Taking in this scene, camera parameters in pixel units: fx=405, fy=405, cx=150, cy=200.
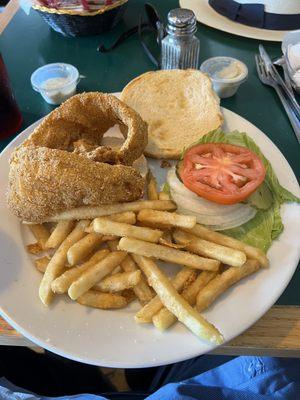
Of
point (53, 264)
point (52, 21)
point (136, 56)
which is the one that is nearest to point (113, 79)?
point (136, 56)

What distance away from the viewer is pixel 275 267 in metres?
1.28

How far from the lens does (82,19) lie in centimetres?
234

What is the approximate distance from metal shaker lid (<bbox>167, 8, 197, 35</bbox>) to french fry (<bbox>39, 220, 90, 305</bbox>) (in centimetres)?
115

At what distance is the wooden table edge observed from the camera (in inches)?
49.1

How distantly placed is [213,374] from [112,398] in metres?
0.44

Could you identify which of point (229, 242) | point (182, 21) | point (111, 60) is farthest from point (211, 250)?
point (111, 60)

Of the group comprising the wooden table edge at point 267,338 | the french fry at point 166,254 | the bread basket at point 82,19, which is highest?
the bread basket at point 82,19

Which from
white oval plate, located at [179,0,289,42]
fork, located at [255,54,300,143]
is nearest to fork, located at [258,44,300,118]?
fork, located at [255,54,300,143]

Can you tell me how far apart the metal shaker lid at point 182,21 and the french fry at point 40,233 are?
46.5 inches

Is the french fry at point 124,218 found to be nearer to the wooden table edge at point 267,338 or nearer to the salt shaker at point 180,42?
the wooden table edge at point 267,338

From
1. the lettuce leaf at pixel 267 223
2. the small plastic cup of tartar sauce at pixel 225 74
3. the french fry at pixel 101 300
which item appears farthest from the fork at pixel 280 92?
the french fry at pixel 101 300

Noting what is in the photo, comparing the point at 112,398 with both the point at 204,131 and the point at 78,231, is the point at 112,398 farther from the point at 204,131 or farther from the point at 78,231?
the point at 204,131

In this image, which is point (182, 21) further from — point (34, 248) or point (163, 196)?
point (34, 248)

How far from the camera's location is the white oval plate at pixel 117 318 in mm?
1110
